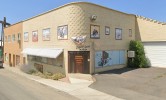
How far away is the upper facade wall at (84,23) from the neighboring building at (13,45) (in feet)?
26.7

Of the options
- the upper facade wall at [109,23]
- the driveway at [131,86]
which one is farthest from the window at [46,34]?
→ the driveway at [131,86]

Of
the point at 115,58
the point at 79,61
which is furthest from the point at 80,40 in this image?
the point at 115,58

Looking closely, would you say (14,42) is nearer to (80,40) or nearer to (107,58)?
(107,58)

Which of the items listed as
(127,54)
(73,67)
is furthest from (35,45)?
(127,54)

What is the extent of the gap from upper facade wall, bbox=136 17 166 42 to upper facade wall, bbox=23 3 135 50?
70cm

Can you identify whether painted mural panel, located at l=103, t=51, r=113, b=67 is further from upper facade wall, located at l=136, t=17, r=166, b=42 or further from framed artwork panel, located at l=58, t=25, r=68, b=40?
upper facade wall, located at l=136, t=17, r=166, b=42

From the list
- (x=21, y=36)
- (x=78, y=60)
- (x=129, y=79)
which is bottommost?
(x=129, y=79)

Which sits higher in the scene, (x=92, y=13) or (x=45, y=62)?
(x=92, y=13)

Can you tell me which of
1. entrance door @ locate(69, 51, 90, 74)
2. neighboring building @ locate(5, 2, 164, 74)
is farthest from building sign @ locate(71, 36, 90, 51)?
entrance door @ locate(69, 51, 90, 74)

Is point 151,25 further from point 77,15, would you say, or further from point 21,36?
point 21,36

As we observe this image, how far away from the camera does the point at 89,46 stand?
2211cm

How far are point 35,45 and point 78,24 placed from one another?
10.1 metres

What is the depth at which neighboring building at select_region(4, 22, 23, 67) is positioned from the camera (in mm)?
36656

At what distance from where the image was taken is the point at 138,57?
26781 millimetres
